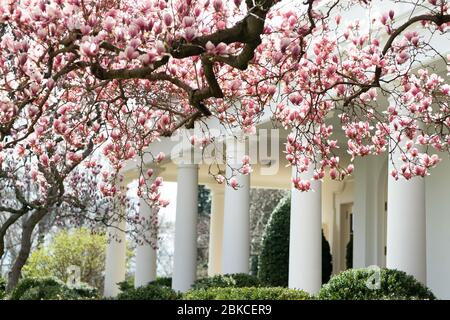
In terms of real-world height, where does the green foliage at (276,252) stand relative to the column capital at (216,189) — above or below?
below

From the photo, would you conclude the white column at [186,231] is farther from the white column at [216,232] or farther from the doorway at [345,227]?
the white column at [216,232]

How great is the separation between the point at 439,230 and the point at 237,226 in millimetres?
3669

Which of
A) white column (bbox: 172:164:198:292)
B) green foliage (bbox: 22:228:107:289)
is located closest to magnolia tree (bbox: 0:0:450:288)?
white column (bbox: 172:164:198:292)

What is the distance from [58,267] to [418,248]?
18250mm

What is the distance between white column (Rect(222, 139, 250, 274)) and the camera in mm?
12586

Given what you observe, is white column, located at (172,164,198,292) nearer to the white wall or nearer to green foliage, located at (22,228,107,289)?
the white wall

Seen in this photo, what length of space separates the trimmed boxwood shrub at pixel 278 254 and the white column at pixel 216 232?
4.54 m

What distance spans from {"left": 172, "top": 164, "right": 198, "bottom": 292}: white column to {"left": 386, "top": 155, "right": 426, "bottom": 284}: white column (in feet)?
23.3

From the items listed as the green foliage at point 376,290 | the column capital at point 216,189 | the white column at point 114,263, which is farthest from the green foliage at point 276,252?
the green foliage at point 376,290

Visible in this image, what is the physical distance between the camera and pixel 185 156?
1553 cm

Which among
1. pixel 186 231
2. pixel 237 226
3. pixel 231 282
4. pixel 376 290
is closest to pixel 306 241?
pixel 231 282

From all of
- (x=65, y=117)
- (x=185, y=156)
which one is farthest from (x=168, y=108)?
(x=185, y=156)

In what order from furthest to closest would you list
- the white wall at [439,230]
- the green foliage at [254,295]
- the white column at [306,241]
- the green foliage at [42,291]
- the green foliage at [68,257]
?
the green foliage at [68,257], the green foliage at [42,291], the white wall at [439,230], the white column at [306,241], the green foliage at [254,295]

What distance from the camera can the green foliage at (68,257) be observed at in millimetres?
24156
